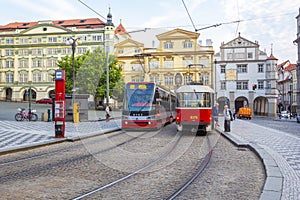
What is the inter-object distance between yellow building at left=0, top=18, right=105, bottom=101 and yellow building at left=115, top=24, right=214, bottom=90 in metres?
9.30

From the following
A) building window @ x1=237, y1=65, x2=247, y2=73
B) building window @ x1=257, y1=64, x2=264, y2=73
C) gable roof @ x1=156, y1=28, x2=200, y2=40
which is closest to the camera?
building window @ x1=257, y1=64, x2=264, y2=73

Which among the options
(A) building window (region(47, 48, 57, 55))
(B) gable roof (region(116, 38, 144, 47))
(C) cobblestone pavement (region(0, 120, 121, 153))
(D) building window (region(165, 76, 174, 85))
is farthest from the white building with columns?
A: (C) cobblestone pavement (region(0, 120, 121, 153))

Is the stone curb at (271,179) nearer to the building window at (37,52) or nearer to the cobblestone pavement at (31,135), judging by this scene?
the cobblestone pavement at (31,135)

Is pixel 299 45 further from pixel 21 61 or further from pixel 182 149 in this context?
pixel 21 61

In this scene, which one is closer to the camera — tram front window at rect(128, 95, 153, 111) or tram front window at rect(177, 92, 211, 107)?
tram front window at rect(177, 92, 211, 107)

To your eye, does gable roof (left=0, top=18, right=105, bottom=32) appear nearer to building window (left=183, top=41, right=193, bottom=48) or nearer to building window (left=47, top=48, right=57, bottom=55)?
building window (left=47, top=48, right=57, bottom=55)

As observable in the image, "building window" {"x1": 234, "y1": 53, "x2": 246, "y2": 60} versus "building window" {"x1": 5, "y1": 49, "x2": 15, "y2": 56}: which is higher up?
"building window" {"x1": 5, "y1": 49, "x2": 15, "y2": 56}

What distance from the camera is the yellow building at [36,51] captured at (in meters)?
67.4

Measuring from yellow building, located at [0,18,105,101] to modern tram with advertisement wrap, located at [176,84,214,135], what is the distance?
5213 cm

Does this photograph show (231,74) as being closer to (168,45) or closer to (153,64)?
(168,45)

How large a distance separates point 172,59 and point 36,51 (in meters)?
30.3

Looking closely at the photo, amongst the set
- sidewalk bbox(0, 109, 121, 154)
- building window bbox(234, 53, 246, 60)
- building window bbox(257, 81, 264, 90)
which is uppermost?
building window bbox(234, 53, 246, 60)

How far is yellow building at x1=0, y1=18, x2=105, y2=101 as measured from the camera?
6738cm

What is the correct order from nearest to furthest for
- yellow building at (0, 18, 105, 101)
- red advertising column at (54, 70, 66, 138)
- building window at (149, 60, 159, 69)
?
red advertising column at (54, 70, 66, 138) → building window at (149, 60, 159, 69) → yellow building at (0, 18, 105, 101)
